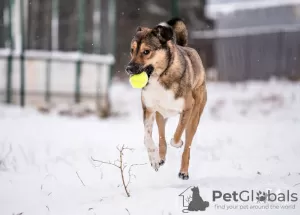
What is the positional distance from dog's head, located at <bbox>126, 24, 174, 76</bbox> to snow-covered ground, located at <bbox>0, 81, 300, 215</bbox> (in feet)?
1.87

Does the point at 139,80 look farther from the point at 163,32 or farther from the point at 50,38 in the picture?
the point at 50,38

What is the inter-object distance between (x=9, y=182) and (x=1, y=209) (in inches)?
20.1

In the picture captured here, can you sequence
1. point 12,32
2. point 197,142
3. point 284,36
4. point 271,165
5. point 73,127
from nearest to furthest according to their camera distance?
point 271,165, point 197,142, point 73,127, point 12,32, point 284,36

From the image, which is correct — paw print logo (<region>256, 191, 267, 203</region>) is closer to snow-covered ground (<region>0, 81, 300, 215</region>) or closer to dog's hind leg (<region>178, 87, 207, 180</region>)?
snow-covered ground (<region>0, 81, 300, 215</region>)

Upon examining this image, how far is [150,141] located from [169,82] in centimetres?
40

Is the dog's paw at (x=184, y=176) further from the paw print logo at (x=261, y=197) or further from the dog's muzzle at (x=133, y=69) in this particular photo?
the dog's muzzle at (x=133, y=69)

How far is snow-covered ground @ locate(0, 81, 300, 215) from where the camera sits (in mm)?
3051

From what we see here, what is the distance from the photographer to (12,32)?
8.58 m

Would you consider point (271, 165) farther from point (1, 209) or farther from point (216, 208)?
point (1, 209)

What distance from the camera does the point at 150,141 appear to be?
3084mm

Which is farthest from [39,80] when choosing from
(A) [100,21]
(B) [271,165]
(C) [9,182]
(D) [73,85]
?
(B) [271,165]

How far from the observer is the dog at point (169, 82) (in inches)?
114

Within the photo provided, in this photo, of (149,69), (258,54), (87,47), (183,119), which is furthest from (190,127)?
(258,54)

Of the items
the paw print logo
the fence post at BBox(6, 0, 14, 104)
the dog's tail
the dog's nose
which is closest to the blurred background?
the fence post at BBox(6, 0, 14, 104)
